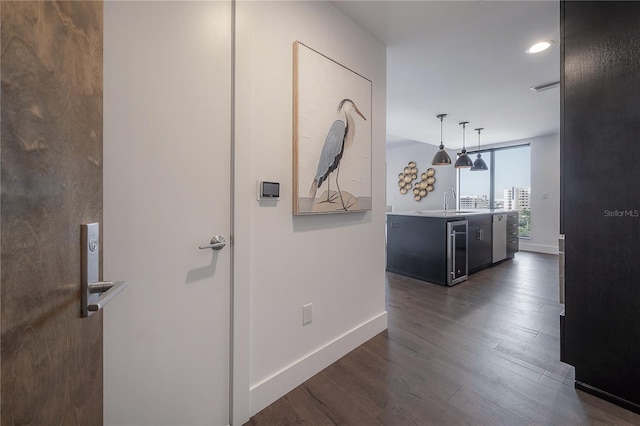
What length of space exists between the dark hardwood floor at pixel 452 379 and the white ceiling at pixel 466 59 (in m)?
2.40

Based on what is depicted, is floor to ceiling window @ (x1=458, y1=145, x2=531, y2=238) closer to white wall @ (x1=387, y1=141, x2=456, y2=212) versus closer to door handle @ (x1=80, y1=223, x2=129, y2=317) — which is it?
white wall @ (x1=387, y1=141, x2=456, y2=212)

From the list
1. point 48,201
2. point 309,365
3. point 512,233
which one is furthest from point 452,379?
point 512,233

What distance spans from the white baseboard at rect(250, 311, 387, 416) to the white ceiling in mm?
2273

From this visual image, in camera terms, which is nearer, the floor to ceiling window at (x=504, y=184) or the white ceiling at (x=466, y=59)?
the white ceiling at (x=466, y=59)

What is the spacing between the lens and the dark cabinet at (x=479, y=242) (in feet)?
13.1

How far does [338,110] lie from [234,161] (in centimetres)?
85

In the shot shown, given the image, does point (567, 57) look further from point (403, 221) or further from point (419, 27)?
point (403, 221)

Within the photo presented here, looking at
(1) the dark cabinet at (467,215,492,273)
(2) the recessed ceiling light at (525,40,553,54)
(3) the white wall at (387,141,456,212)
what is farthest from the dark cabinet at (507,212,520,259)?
(2) the recessed ceiling light at (525,40,553,54)

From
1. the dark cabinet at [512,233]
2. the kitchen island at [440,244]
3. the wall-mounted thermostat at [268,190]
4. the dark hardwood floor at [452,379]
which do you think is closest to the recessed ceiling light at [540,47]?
the kitchen island at [440,244]

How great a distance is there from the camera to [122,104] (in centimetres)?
99

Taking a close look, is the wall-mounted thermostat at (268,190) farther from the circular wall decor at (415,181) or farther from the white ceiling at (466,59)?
the circular wall decor at (415,181)

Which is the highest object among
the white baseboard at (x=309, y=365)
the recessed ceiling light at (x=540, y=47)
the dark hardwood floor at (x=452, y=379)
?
the recessed ceiling light at (x=540, y=47)

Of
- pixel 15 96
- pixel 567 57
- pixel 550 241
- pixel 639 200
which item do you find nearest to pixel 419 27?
pixel 567 57

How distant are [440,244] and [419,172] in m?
4.21
